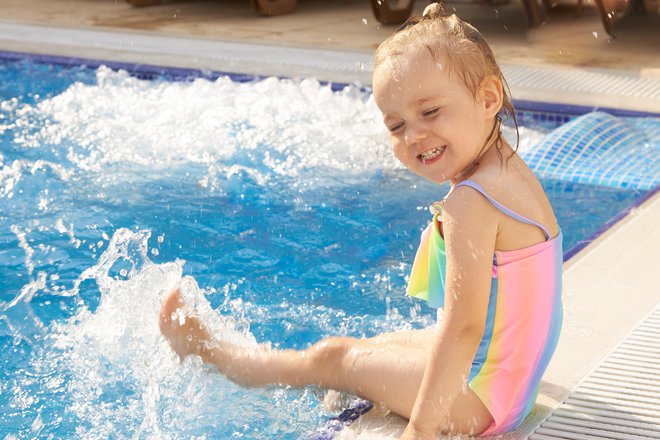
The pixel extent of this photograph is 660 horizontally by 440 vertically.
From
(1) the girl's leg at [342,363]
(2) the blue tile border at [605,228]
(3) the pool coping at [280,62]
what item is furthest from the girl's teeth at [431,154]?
(3) the pool coping at [280,62]

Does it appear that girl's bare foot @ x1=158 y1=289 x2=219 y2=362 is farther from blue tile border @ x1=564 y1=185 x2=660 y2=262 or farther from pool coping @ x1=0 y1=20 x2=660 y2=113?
pool coping @ x1=0 y1=20 x2=660 y2=113

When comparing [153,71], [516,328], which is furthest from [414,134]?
[153,71]

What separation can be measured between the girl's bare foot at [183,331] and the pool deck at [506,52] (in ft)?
1.95

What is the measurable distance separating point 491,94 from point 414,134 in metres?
0.19

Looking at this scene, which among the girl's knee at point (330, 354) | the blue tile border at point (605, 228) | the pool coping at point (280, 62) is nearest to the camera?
the girl's knee at point (330, 354)

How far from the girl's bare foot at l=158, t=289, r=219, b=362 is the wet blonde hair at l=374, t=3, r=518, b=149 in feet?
3.33

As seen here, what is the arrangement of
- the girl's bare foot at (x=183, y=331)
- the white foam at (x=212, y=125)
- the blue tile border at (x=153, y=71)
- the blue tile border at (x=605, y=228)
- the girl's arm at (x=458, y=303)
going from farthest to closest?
1. the blue tile border at (x=153, y=71)
2. the white foam at (x=212, y=125)
3. the blue tile border at (x=605, y=228)
4. the girl's bare foot at (x=183, y=331)
5. the girl's arm at (x=458, y=303)

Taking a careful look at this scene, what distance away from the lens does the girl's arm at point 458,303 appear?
2.05 metres

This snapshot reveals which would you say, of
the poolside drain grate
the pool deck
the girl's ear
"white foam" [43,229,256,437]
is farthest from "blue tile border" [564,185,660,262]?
the girl's ear

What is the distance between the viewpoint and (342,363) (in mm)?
2438

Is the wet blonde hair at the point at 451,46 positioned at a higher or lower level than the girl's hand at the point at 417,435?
higher

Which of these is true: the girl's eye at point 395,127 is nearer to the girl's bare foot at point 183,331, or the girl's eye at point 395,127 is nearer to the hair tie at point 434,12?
the hair tie at point 434,12

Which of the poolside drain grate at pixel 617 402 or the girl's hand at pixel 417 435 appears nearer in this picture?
the girl's hand at pixel 417 435

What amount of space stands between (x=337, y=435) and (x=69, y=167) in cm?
357
